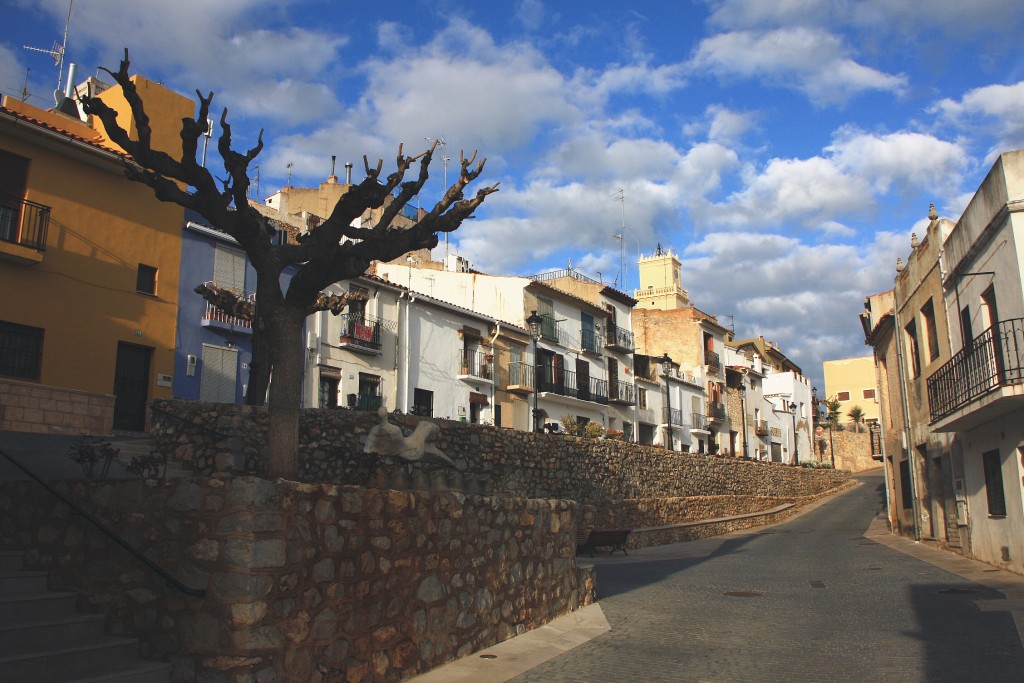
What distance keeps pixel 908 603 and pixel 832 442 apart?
6283cm

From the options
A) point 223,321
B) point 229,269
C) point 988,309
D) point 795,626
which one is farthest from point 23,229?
point 988,309

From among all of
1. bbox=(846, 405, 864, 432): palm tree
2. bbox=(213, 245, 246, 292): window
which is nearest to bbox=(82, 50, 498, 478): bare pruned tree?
bbox=(213, 245, 246, 292): window

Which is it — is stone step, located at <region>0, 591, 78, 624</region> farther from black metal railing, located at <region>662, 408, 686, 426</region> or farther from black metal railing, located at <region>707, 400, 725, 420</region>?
black metal railing, located at <region>707, 400, 725, 420</region>

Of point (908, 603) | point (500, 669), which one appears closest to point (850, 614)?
point (908, 603)

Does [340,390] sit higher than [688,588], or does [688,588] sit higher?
[340,390]

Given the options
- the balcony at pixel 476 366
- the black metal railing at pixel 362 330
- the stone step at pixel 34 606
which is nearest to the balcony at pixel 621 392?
the balcony at pixel 476 366

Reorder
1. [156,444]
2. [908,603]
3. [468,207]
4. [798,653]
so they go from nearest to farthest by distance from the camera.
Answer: [468,207] < [798,653] < [908,603] < [156,444]

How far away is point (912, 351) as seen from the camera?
72.3ft

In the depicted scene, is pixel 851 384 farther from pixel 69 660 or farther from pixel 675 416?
pixel 69 660

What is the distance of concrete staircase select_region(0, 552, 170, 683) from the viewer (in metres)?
4.95

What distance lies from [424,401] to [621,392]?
50.6 ft

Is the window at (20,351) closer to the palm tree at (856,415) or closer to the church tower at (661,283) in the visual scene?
the church tower at (661,283)

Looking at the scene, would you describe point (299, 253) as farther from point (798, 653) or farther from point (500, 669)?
point (798, 653)

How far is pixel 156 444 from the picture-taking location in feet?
49.5
